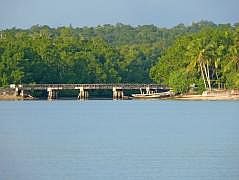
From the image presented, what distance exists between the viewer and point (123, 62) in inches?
5881

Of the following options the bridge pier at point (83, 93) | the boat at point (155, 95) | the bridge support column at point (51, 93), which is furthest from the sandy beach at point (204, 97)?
the bridge support column at point (51, 93)

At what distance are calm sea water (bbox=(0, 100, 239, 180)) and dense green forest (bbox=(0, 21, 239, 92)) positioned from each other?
52.1 metres

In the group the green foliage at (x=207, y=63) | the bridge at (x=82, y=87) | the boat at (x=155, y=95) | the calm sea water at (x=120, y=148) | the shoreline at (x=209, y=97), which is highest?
the green foliage at (x=207, y=63)

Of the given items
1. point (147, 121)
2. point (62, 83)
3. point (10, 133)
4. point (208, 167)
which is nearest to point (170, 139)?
point (10, 133)

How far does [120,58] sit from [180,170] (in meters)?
108

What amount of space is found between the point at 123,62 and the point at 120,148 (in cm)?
9818

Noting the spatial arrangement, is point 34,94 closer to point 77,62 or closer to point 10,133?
point 77,62

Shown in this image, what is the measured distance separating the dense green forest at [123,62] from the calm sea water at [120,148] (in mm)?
52145

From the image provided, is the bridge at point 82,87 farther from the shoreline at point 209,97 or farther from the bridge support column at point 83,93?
the shoreline at point 209,97

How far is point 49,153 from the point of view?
48.8m

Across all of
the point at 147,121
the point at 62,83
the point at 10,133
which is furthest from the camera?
the point at 62,83

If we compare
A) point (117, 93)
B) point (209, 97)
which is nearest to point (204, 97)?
→ point (209, 97)

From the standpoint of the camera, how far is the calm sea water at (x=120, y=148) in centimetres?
4172

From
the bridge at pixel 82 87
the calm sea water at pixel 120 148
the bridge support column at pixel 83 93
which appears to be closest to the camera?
the calm sea water at pixel 120 148
